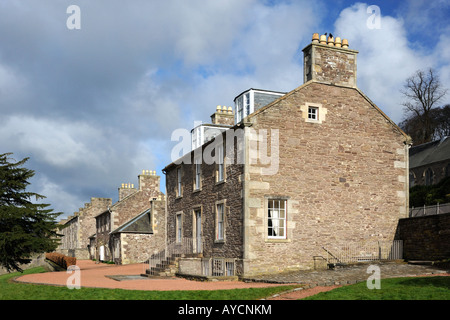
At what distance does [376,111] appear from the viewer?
25406 mm

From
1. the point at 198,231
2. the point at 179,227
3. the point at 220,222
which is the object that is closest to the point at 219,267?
the point at 220,222

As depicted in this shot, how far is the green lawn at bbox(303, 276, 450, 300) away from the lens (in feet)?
43.8

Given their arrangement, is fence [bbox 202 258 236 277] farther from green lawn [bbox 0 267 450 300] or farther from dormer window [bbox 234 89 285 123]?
dormer window [bbox 234 89 285 123]

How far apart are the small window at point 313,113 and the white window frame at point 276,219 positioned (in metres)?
4.35

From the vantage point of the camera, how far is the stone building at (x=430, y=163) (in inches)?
2032

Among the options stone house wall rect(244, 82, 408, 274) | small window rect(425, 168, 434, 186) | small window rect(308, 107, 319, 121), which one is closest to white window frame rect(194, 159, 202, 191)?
stone house wall rect(244, 82, 408, 274)

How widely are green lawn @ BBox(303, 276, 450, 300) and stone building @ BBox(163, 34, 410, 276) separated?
656cm

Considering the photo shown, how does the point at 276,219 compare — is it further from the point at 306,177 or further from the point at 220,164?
the point at 220,164

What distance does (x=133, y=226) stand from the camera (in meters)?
40.9

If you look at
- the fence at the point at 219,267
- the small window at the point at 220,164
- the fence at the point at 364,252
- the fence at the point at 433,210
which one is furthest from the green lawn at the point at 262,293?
the fence at the point at 433,210

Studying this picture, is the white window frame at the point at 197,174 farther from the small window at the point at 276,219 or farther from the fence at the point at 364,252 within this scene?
the fence at the point at 364,252

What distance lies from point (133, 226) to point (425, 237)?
2433 cm

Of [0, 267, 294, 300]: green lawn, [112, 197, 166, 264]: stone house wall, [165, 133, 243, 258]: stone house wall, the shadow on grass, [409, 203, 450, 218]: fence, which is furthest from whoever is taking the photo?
[112, 197, 166, 264]: stone house wall
